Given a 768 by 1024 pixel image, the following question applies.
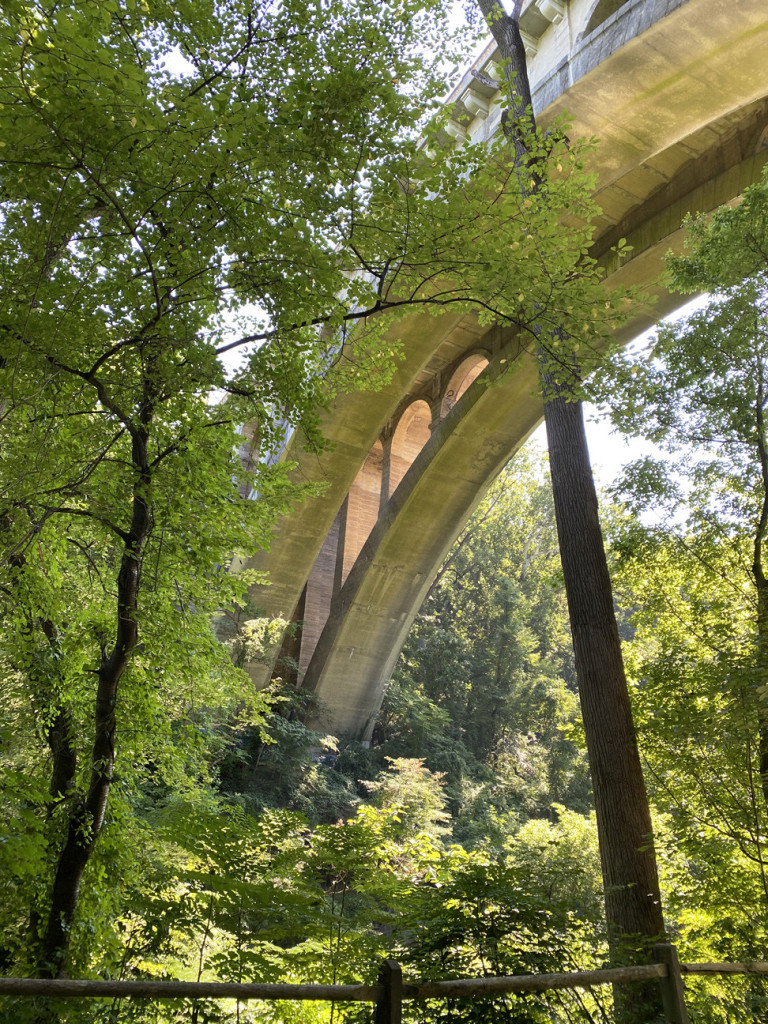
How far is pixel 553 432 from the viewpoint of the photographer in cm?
668

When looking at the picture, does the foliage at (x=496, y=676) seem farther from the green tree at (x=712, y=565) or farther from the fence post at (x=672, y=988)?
the fence post at (x=672, y=988)

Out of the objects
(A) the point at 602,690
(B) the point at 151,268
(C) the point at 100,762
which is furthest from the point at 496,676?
(B) the point at 151,268

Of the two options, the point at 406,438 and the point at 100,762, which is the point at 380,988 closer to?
the point at 100,762

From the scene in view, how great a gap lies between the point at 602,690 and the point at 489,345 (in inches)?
408

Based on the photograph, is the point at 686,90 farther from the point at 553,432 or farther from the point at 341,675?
the point at 341,675

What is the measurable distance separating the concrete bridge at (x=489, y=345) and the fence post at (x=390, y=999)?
306cm

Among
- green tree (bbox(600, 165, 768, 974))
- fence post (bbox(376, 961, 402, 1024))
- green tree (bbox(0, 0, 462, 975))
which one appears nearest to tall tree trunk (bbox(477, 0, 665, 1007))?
green tree (bbox(600, 165, 768, 974))

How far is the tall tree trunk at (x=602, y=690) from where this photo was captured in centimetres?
484

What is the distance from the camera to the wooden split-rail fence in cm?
231

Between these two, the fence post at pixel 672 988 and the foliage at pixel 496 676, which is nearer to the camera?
the fence post at pixel 672 988

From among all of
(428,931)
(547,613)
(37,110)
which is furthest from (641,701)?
(547,613)

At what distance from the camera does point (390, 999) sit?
260 centimetres

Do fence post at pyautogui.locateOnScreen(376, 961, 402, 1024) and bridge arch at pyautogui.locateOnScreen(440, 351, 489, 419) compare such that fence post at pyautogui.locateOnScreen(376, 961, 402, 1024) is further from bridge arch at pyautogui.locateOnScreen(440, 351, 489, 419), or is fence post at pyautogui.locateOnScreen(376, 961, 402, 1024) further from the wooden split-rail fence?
bridge arch at pyautogui.locateOnScreen(440, 351, 489, 419)

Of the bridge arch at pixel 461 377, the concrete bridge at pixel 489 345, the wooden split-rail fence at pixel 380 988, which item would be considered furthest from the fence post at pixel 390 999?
the bridge arch at pixel 461 377
